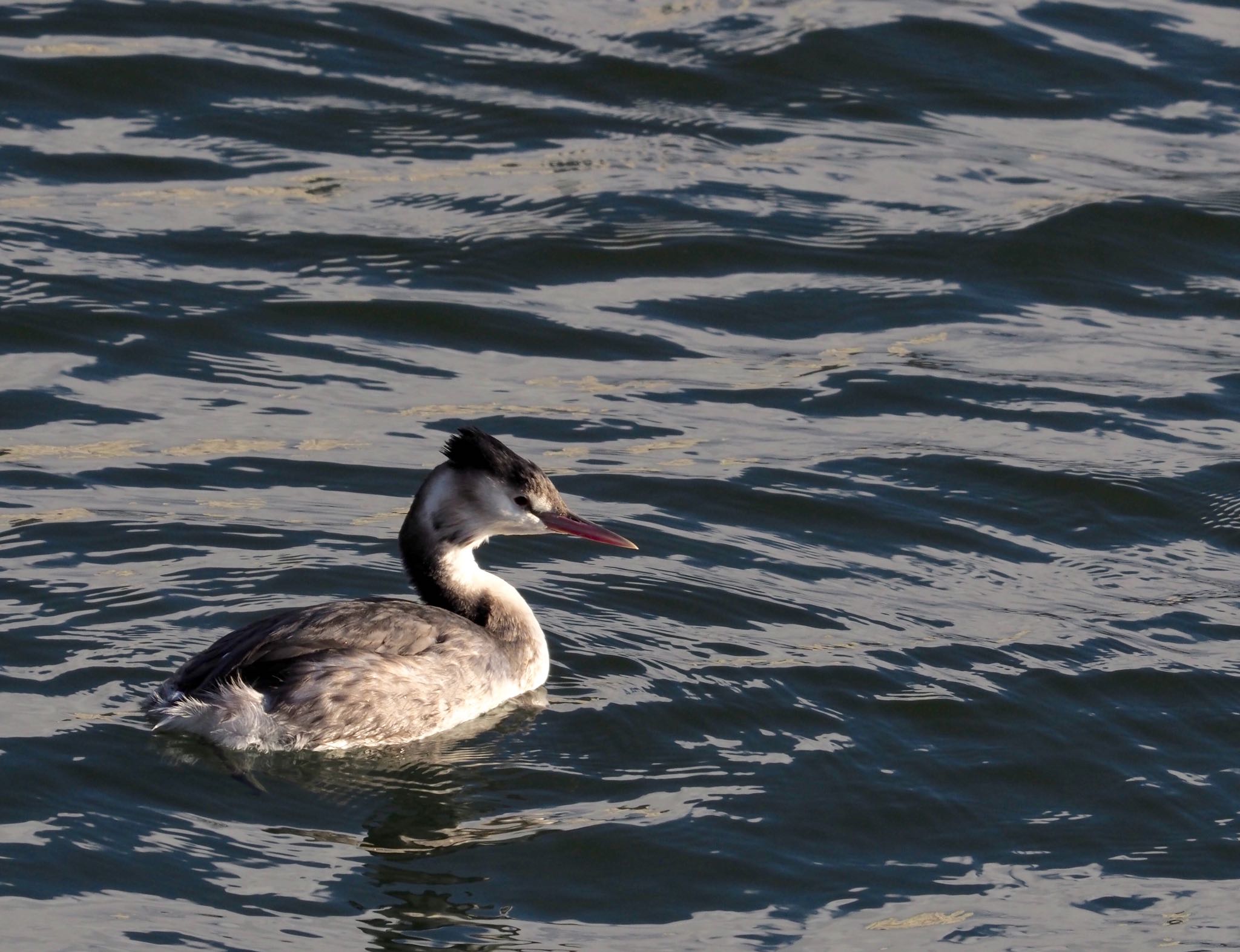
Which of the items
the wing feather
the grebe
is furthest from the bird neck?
the wing feather

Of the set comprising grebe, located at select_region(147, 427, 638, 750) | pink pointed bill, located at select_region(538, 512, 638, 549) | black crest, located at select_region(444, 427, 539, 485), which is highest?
black crest, located at select_region(444, 427, 539, 485)

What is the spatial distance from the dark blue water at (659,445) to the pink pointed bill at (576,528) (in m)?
0.49

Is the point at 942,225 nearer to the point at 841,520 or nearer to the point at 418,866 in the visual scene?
the point at 841,520

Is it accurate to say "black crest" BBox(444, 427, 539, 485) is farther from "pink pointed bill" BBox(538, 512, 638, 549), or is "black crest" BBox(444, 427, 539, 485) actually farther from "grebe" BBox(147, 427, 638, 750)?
"pink pointed bill" BBox(538, 512, 638, 549)

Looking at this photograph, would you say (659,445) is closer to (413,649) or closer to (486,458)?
(486,458)

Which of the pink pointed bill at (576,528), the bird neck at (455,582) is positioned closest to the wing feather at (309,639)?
the bird neck at (455,582)

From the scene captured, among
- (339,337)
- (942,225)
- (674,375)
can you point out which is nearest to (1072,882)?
(674,375)

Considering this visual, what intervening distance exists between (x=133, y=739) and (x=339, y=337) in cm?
448

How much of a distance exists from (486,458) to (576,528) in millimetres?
446

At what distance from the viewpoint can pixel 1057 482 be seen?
31.5 ft

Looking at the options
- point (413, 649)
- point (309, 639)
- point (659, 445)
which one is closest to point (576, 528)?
point (413, 649)

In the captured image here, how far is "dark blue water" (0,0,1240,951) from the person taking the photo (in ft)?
20.7

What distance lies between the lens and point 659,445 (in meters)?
9.81

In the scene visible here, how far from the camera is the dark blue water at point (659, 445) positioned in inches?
248
